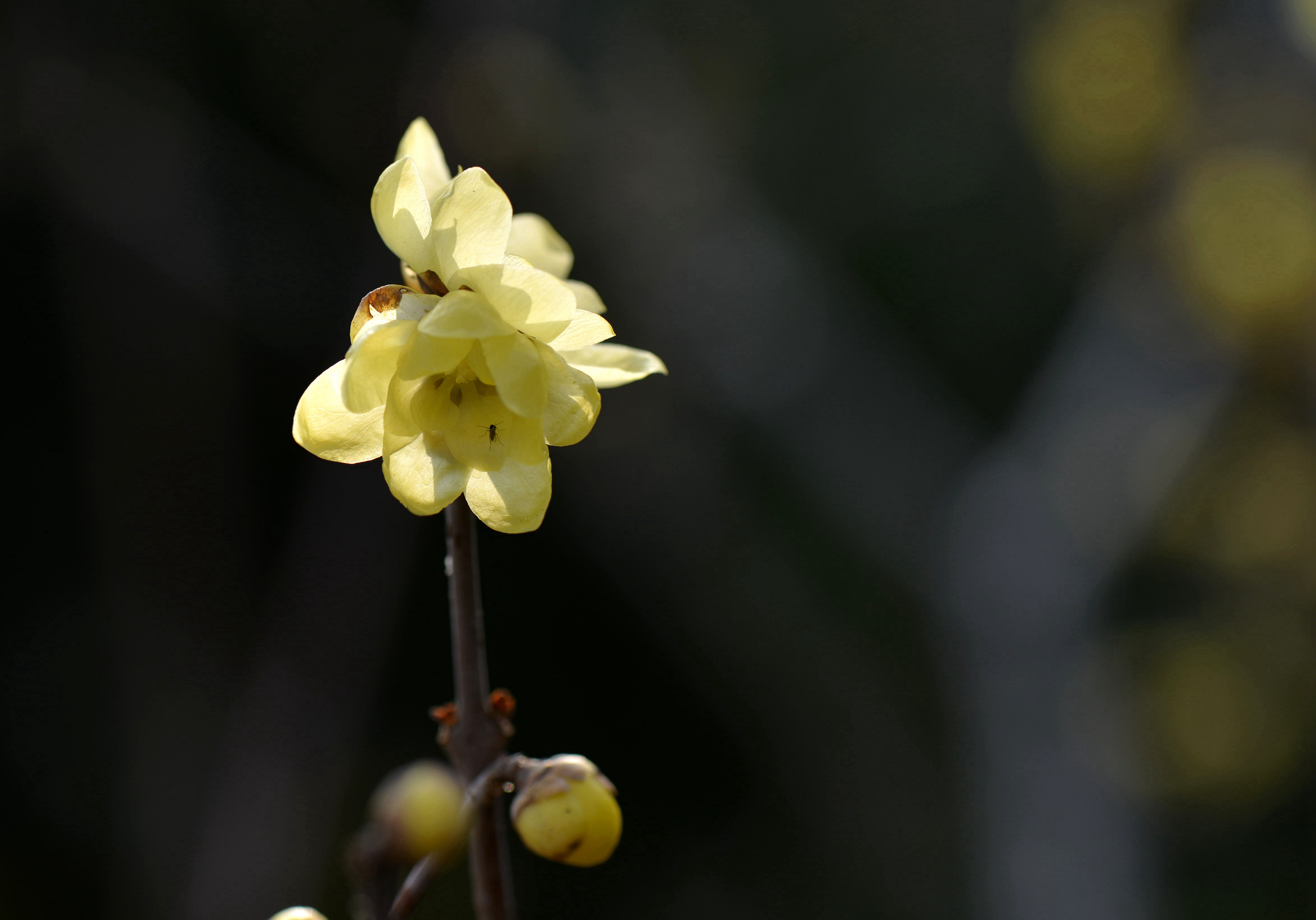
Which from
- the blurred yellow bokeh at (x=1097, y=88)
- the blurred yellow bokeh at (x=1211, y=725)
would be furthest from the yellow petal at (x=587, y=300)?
the blurred yellow bokeh at (x=1097, y=88)

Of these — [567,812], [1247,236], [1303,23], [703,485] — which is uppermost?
[1247,236]

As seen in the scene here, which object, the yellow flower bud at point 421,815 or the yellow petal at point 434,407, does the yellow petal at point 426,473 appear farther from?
the yellow flower bud at point 421,815

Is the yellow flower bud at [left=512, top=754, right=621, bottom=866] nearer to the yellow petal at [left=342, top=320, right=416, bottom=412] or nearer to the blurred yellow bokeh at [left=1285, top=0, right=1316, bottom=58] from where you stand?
the yellow petal at [left=342, top=320, right=416, bottom=412]

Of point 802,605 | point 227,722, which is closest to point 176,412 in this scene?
point 227,722

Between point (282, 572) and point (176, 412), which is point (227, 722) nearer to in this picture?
point (282, 572)

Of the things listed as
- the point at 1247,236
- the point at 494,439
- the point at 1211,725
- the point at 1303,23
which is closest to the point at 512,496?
the point at 494,439

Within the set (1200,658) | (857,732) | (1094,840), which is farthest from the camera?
(1200,658)

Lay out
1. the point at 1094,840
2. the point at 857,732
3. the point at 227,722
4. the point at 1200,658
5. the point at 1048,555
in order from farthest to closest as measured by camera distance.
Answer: the point at 1200,658 → the point at 857,732 → the point at 227,722 → the point at 1048,555 → the point at 1094,840

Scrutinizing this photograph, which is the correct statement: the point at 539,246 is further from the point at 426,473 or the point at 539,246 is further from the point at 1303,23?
the point at 1303,23
